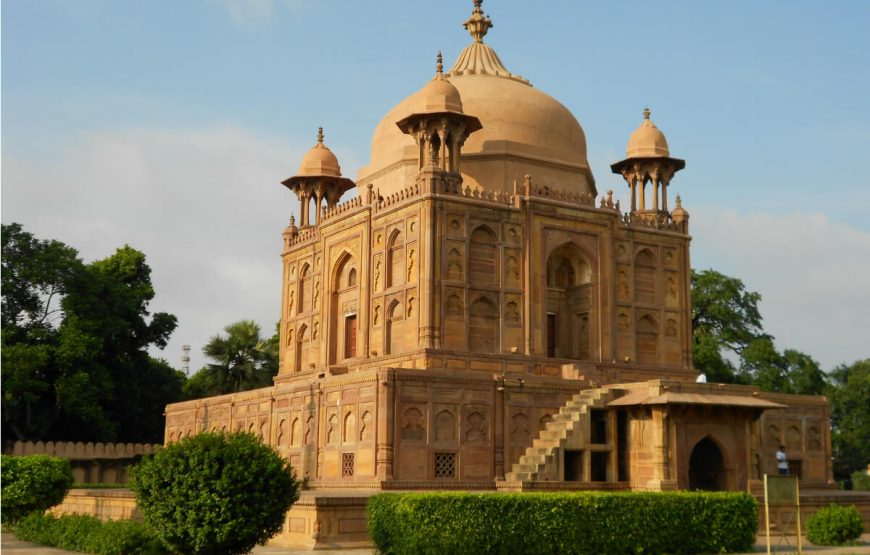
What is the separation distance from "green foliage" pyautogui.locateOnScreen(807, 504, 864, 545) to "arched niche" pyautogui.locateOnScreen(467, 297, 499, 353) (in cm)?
1185

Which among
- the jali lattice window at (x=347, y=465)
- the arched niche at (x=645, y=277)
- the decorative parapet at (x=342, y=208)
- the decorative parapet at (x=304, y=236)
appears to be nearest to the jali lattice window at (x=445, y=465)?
the jali lattice window at (x=347, y=465)

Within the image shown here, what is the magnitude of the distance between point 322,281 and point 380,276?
14.3ft

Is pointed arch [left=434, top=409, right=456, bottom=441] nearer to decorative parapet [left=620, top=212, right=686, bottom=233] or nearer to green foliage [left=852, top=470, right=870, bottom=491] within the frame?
decorative parapet [left=620, top=212, right=686, bottom=233]

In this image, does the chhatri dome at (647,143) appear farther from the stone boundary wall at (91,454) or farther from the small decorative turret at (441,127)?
the stone boundary wall at (91,454)

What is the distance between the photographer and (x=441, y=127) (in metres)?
36.2

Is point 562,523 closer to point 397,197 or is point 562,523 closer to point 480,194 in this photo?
point 480,194

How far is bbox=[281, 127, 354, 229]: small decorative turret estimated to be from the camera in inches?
1725

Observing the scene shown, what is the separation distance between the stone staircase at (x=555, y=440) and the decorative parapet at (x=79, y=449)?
1976 centimetres

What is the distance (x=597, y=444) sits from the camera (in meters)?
30.5

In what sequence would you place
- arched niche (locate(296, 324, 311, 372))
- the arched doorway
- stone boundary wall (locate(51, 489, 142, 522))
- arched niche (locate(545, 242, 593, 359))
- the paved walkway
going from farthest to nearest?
arched niche (locate(296, 324, 311, 372))
arched niche (locate(545, 242, 593, 359))
stone boundary wall (locate(51, 489, 142, 522))
the arched doorway
the paved walkway

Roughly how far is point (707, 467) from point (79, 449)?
27.4 metres

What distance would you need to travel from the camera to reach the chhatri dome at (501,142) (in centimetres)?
3953

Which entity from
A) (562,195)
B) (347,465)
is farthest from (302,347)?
(562,195)

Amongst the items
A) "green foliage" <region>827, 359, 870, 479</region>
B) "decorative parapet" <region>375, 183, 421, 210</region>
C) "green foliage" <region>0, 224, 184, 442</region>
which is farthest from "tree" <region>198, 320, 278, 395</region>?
"green foliage" <region>827, 359, 870, 479</region>
